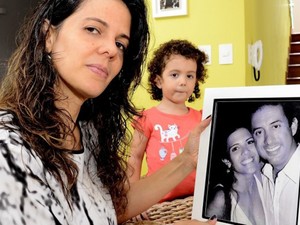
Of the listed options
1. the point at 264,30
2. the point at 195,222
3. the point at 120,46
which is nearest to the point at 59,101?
the point at 120,46

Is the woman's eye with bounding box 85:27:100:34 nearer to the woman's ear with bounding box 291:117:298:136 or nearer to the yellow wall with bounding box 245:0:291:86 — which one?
the woman's ear with bounding box 291:117:298:136

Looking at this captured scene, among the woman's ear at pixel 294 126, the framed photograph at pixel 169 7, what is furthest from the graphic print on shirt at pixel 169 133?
the framed photograph at pixel 169 7

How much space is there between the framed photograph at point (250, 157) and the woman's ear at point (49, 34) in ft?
1.22

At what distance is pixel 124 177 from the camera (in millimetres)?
1062

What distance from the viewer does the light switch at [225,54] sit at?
2006 mm

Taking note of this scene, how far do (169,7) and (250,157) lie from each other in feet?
4.64

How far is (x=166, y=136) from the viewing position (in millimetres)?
1362

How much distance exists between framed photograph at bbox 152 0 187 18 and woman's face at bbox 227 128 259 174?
1.34m

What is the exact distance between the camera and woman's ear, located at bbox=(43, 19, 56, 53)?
2.49 ft

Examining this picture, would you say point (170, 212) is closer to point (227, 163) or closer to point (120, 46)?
point (227, 163)

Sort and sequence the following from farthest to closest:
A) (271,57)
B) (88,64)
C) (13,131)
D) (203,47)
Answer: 1. (271,57)
2. (203,47)
3. (88,64)
4. (13,131)

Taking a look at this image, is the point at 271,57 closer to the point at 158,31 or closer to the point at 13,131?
the point at 158,31

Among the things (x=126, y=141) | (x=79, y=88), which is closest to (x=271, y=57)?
(x=126, y=141)

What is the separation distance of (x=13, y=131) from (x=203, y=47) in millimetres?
1531
